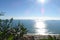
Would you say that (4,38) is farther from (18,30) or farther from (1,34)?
(18,30)

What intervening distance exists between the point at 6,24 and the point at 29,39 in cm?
243

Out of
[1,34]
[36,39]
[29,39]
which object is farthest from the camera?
[36,39]

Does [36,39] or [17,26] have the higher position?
[17,26]

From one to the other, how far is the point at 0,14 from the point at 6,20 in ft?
2.31

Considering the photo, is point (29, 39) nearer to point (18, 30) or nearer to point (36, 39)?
point (36, 39)

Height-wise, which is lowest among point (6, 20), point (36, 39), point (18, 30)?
point (36, 39)

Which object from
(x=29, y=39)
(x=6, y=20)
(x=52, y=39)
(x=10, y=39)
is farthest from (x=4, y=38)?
(x=29, y=39)

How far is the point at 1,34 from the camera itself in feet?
11.8

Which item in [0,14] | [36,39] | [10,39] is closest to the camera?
[10,39]

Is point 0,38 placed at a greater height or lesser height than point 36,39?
greater

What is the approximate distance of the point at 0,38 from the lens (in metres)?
3.99

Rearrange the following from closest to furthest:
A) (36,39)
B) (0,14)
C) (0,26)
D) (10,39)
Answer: (10,39) → (0,14) → (0,26) → (36,39)

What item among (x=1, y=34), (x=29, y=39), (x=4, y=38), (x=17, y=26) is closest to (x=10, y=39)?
(x=1, y=34)

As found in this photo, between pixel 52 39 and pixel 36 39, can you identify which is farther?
pixel 36 39
